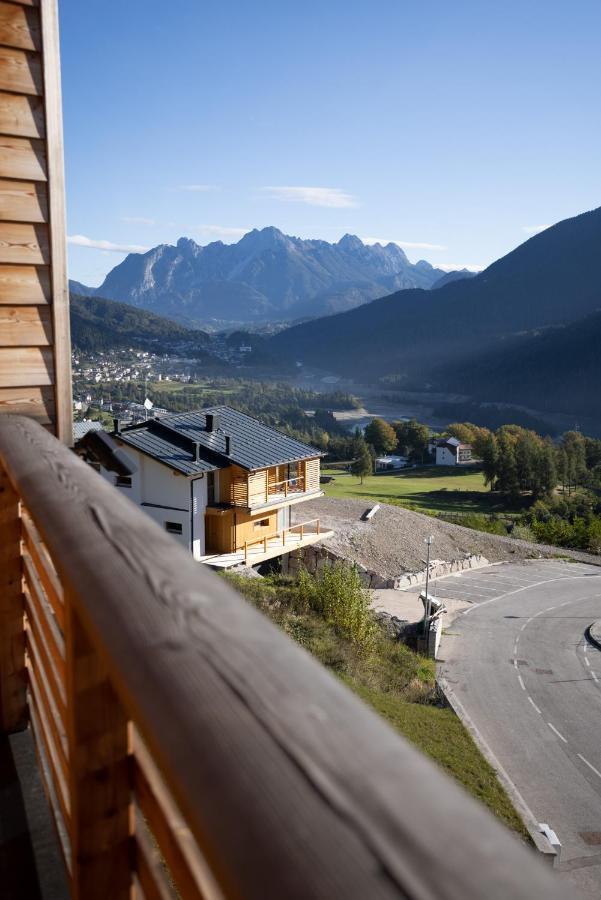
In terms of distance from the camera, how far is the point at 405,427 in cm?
6875

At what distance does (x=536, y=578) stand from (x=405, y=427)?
141ft

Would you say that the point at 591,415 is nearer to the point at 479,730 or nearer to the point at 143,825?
the point at 479,730

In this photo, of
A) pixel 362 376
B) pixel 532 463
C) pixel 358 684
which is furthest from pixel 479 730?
pixel 362 376

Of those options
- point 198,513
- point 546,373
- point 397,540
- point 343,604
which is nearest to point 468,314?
point 546,373

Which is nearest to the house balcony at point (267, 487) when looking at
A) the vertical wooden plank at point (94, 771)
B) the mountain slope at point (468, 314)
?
the vertical wooden plank at point (94, 771)

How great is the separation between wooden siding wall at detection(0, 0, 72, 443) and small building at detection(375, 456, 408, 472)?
2298 inches

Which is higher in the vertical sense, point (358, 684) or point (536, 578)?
point (358, 684)

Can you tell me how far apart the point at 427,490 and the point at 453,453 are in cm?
1542

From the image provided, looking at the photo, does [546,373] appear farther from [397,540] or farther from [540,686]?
[540,686]

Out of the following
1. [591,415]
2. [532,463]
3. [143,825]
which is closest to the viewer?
[143,825]

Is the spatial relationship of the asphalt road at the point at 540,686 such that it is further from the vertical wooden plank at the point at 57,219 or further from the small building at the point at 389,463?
the small building at the point at 389,463

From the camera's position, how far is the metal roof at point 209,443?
660 inches

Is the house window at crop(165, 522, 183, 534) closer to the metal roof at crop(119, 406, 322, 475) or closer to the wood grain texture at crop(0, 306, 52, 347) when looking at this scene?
the metal roof at crop(119, 406, 322, 475)

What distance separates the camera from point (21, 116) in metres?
2.90
